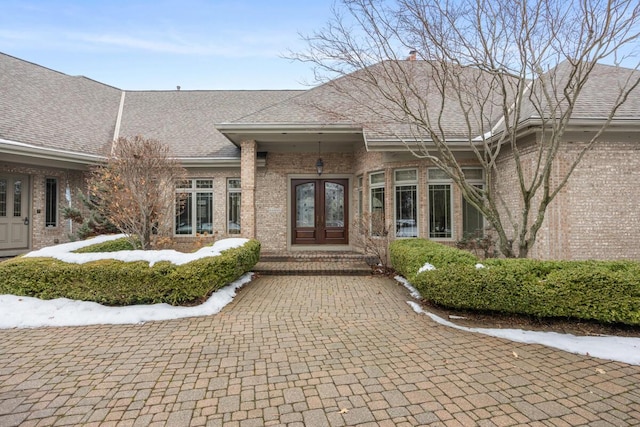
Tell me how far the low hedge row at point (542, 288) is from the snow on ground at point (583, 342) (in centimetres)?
29

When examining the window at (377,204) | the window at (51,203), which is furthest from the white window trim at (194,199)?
the window at (377,204)

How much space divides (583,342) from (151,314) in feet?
19.2

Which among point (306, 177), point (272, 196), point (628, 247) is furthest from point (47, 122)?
point (628, 247)

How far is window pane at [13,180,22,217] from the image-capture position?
9.52 m

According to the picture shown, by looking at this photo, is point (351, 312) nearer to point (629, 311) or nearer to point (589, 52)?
point (629, 311)

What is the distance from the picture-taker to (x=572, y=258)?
6891mm

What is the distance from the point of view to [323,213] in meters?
10.9

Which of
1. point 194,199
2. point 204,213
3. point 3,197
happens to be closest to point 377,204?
point 204,213

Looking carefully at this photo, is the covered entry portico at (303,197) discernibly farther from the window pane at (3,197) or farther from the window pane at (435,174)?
the window pane at (3,197)

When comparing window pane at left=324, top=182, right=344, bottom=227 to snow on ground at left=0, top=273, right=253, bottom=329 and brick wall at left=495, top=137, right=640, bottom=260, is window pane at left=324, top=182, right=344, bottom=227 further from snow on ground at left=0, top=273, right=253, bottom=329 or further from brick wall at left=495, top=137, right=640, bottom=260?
snow on ground at left=0, top=273, right=253, bottom=329

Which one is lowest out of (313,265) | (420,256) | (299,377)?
(299,377)

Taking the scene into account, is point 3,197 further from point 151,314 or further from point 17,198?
point 151,314

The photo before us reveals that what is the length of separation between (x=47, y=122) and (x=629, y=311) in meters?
14.8

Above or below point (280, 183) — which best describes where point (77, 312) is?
below
